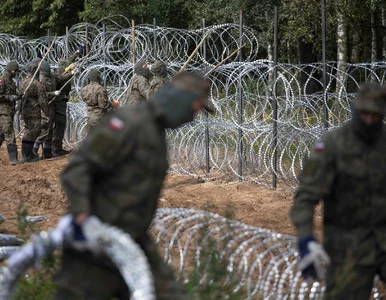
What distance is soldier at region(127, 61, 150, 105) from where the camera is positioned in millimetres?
12516

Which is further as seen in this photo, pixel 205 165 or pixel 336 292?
pixel 205 165

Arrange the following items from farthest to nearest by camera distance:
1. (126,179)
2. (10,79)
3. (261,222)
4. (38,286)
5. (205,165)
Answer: (10,79) < (205,165) < (261,222) < (38,286) < (126,179)

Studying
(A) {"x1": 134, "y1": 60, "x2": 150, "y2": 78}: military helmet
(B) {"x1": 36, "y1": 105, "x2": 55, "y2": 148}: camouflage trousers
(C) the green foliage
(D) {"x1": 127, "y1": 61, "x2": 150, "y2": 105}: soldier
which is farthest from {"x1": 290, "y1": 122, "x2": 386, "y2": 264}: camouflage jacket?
(B) {"x1": 36, "y1": 105, "x2": 55, "y2": 148}: camouflage trousers

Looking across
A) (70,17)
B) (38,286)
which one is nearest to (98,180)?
(38,286)

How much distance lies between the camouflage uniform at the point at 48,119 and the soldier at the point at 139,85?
8.36 ft

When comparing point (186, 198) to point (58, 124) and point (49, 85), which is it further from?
point (58, 124)

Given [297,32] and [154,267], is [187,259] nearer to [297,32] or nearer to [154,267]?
[154,267]

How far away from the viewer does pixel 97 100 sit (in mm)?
13367

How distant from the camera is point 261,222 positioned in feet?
31.7

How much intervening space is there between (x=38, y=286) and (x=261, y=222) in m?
4.88

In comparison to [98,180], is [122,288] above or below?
below

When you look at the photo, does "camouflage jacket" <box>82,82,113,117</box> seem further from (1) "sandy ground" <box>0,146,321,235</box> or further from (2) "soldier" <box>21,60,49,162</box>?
(2) "soldier" <box>21,60,49,162</box>

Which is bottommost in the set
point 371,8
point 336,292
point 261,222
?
point 261,222

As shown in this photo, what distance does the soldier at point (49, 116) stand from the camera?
14.8 m
